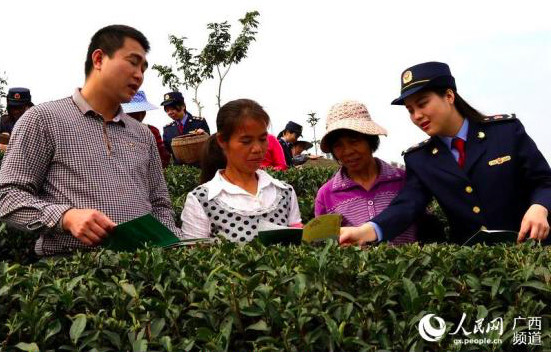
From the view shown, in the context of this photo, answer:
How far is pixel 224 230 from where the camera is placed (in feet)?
10.8

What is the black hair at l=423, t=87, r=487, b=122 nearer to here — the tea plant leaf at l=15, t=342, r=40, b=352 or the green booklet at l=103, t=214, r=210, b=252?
the green booklet at l=103, t=214, r=210, b=252

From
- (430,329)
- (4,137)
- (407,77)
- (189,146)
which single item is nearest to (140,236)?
(430,329)

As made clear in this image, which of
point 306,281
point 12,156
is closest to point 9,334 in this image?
point 306,281

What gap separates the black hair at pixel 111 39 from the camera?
124 inches

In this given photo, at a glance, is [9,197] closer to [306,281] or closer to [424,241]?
[306,281]

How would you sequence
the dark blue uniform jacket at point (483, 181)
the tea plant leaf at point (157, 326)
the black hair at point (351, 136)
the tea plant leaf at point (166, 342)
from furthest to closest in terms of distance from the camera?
the black hair at point (351, 136)
the dark blue uniform jacket at point (483, 181)
the tea plant leaf at point (157, 326)
the tea plant leaf at point (166, 342)

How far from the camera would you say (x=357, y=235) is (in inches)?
120

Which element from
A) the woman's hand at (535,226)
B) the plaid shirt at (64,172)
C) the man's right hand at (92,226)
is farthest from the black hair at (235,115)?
the woman's hand at (535,226)

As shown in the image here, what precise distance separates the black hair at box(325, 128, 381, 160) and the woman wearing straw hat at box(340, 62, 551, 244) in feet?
0.93

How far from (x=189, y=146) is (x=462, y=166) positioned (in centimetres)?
504

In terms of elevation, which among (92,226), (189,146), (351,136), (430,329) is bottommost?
(430,329)

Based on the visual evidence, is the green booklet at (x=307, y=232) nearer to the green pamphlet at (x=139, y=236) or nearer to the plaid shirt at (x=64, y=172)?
the green pamphlet at (x=139, y=236)

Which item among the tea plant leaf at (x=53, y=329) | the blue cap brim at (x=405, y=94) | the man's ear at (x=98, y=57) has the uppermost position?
the man's ear at (x=98, y=57)

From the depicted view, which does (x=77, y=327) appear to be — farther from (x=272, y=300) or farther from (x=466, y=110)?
(x=466, y=110)
